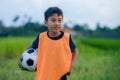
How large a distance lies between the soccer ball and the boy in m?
0.17

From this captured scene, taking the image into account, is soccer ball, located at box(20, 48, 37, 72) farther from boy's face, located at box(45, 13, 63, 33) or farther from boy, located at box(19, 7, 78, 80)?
boy's face, located at box(45, 13, 63, 33)

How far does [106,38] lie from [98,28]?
186cm

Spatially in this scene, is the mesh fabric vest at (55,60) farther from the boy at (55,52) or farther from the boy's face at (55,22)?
the boy's face at (55,22)

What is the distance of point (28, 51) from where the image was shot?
5074 mm

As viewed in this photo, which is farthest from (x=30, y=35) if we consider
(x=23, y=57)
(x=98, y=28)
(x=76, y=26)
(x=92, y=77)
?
(x=23, y=57)

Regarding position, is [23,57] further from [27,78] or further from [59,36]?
[27,78]

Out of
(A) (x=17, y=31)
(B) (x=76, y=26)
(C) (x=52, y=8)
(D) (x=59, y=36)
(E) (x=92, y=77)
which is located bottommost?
(B) (x=76, y=26)

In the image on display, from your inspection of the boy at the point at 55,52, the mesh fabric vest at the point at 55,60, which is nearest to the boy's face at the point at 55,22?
the boy at the point at 55,52

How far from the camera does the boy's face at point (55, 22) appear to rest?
15.7 feet

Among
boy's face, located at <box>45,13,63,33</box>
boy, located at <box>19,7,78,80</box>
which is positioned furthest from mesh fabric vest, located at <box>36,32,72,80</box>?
boy's face, located at <box>45,13,63,33</box>

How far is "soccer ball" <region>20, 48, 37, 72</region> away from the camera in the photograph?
502 cm

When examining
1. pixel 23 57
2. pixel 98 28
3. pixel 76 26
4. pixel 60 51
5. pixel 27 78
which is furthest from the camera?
pixel 76 26

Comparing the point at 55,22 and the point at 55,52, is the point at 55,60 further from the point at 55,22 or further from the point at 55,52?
the point at 55,22

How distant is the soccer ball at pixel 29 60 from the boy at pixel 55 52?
0.54 feet
